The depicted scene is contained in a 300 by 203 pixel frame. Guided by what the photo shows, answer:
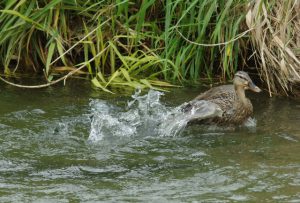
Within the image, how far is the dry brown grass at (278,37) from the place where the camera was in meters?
7.00

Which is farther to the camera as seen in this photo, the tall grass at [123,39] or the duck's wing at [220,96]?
the tall grass at [123,39]

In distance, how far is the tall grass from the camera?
741cm

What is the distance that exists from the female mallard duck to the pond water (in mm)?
138

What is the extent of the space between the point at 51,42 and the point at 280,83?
219 cm

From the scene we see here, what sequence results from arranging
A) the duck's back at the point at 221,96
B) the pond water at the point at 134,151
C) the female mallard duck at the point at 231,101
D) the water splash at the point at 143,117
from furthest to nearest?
the duck's back at the point at 221,96
the female mallard duck at the point at 231,101
the water splash at the point at 143,117
the pond water at the point at 134,151

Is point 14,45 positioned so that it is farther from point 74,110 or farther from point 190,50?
point 190,50

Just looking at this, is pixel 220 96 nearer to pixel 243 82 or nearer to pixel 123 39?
pixel 243 82

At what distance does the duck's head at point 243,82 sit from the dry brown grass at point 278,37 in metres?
0.16

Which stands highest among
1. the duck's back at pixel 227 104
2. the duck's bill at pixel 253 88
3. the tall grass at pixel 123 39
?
the tall grass at pixel 123 39

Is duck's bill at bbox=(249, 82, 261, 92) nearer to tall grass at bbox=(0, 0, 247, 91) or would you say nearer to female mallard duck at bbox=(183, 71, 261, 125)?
female mallard duck at bbox=(183, 71, 261, 125)

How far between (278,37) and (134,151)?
1925 mm

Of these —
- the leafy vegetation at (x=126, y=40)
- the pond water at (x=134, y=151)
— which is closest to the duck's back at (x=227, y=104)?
the pond water at (x=134, y=151)

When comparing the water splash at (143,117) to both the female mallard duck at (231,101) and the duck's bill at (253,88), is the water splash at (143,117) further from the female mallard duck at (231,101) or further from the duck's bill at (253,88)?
the duck's bill at (253,88)

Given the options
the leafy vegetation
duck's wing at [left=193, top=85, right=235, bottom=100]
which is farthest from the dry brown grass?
duck's wing at [left=193, top=85, right=235, bottom=100]
